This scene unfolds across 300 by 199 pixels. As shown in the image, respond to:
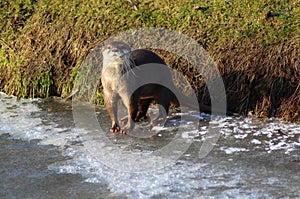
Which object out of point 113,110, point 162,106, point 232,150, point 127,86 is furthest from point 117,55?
point 232,150

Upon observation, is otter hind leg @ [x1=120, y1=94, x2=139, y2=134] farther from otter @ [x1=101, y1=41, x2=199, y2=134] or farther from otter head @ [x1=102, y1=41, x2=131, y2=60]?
otter head @ [x1=102, y1=41, x2=131, y2=60]

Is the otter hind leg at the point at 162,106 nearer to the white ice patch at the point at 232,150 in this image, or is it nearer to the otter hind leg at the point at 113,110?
the otter hind leg at the point at 113,110

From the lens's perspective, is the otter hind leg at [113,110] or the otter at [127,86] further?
the otter hind leg at [113,110]

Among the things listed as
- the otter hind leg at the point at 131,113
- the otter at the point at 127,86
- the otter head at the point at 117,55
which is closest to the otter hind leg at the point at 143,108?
the otter at the point at 127,86

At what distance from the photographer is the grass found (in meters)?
4.70

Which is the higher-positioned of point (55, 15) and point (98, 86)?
point (55, 15)

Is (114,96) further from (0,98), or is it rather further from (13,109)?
(0,98)

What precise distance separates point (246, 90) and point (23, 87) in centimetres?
194

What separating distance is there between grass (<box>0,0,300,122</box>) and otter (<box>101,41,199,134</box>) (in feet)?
1.57

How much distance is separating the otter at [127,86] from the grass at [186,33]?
0.48 m

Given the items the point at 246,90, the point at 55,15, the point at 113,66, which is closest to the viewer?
the point at 113,66

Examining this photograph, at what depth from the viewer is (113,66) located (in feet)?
13.8

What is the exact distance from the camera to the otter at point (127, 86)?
4.15m

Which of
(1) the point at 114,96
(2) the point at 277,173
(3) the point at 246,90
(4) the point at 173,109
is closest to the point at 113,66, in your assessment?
(1) the point at 114,96
